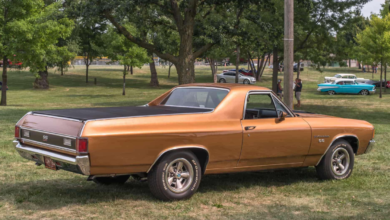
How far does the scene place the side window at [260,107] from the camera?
7.72 metres

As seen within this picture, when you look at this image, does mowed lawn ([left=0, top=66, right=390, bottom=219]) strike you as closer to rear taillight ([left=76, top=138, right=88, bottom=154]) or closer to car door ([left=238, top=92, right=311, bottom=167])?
car door ([left=238, top=92, right=311, bottom=167])

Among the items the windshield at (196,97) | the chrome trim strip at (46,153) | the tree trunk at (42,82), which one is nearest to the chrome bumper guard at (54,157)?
the chrome trim strip at (46,153)

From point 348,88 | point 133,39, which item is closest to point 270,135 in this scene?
point 133,39

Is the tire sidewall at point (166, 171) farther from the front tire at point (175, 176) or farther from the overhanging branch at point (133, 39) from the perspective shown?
the overhanging branch at point (133, 39)

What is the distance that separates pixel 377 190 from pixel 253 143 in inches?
81.9

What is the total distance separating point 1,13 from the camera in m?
28.3

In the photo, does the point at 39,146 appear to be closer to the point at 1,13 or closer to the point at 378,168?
the point at 378,168

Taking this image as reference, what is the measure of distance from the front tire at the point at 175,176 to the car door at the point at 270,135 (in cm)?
82

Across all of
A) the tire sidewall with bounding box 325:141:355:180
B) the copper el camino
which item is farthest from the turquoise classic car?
the tire sidewall with bounding box 325:141:355:180

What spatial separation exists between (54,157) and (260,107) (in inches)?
128

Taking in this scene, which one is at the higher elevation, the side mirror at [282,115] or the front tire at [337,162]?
the side mirror at [282,115]

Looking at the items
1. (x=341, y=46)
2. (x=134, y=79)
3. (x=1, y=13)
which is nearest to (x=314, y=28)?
(x=341, y=46)

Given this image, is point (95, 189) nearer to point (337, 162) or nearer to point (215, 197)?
point (215, 197)

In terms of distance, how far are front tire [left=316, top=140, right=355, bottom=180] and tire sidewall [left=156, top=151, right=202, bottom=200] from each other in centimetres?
241
